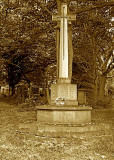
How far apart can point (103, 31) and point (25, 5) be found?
17.7 ft

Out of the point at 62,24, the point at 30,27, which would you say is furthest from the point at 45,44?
the point at 62,24

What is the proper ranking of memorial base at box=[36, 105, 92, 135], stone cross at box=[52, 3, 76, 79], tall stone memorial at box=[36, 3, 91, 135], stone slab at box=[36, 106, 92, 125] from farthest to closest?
1. stone cross at box=[52, 3, 76, 79]
2. stone slab at box=[36, 106, 92, 125]
3. memorial base at box=[36, 105, 92, 135]
4. tall stone memorial at box=[36, 3, 91, 135]

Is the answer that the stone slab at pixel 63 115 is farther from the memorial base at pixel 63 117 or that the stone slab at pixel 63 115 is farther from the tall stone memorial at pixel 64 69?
the tall stone memorial at pixel 64 69

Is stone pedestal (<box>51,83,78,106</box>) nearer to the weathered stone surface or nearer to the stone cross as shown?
the stone cross

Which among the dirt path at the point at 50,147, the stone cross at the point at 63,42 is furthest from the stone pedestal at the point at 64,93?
the dirt path at the point at 50,147

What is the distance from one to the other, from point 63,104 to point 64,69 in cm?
123

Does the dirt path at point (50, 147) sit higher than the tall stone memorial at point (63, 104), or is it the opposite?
the tall stone memorial at point (63, 104)

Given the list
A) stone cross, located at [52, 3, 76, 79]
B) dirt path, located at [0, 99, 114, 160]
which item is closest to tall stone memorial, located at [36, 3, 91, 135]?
stone cross, located at [52, 3, 76, 79]

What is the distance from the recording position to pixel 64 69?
287 inches

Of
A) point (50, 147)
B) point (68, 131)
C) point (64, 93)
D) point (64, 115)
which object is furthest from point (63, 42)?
point (50, 147)

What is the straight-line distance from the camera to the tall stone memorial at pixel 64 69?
6977 mm

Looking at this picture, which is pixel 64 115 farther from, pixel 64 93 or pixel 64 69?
pixel 64 69

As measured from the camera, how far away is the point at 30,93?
17.7 m

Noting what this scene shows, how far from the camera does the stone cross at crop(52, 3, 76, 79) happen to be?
23.9 feet
